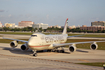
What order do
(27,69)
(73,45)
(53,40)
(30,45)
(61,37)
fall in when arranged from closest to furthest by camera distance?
(27,69) → (30,45) → (73,45) → (53,40) → (61,37)

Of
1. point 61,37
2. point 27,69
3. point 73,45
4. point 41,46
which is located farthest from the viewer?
point 61,37

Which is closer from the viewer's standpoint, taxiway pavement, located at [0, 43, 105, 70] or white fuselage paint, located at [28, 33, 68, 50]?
taxiway pavement, located at [0, 43, 105, 70]

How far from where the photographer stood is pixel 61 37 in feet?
153

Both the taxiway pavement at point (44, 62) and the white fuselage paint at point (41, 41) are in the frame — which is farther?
the white fuselage paint at point (41, 41)

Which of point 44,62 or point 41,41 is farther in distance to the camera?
point 41,41

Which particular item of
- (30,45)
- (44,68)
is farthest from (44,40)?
(44,68)

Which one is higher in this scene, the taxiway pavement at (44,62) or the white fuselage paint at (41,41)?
the white fuselage paint at (41,41)

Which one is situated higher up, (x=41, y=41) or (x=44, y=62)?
(x=41, y=41)

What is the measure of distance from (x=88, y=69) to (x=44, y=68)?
20.1 ft

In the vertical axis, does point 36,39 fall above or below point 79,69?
above

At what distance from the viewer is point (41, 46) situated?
36.4 metres

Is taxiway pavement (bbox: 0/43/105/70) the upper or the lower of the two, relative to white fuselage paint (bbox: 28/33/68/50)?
lower

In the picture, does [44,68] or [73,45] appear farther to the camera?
[73,45]

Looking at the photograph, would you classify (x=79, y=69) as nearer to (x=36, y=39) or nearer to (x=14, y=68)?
(x=14, y=68)
